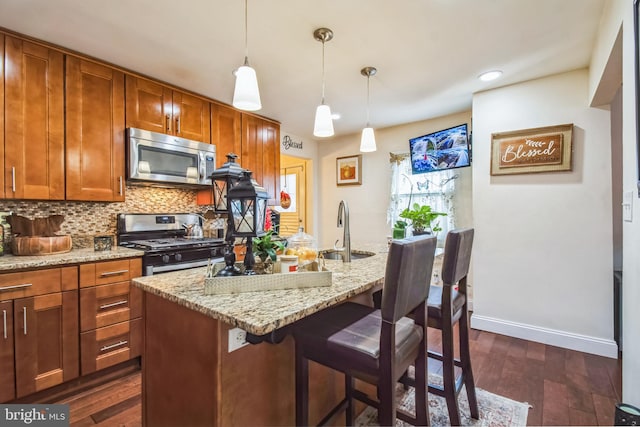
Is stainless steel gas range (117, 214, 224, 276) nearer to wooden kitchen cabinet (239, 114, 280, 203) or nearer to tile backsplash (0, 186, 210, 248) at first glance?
tile backsplash (0, 186, 210, 248)

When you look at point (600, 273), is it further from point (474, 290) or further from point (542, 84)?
point (542, 84)

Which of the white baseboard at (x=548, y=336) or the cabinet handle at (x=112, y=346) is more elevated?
the cabinet handle at (x=112, y=346)

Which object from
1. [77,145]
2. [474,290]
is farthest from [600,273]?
[77,145]

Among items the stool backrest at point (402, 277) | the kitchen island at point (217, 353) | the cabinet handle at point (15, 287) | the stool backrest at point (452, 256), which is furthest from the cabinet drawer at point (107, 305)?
the stool backrest at point (452, 256)

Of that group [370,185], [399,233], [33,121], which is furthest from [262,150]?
[33,121]

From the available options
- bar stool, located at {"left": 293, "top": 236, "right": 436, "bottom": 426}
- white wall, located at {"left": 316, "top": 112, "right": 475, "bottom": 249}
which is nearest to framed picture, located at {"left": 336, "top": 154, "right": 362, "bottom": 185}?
white wall, located at {"left": 316, "top": 112, "right": 475, "bottom": 249}

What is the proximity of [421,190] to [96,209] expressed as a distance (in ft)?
11.7

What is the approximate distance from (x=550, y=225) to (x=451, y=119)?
66.1 inches

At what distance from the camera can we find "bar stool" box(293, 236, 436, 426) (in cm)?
99

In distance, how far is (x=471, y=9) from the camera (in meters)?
1.80

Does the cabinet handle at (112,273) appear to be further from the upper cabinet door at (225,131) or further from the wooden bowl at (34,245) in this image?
the upper cabinet door at (225,131)

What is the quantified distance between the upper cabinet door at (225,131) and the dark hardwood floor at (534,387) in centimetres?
219

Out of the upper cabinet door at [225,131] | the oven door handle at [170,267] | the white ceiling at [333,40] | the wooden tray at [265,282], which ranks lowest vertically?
the oven door handle at [170,267]

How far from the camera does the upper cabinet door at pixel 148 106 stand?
2586 millimetres
